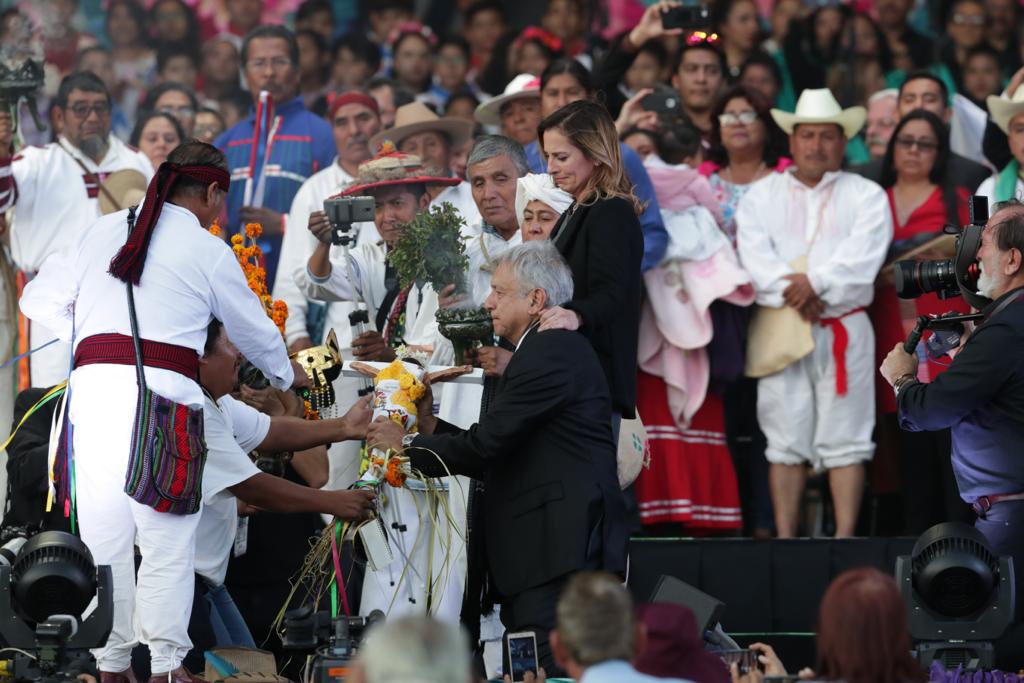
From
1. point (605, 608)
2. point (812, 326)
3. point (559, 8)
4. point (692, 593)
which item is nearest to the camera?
point (605, 608)

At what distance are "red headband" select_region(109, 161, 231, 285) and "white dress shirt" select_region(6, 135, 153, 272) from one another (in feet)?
8.54

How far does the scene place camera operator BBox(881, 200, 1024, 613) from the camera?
6066mm

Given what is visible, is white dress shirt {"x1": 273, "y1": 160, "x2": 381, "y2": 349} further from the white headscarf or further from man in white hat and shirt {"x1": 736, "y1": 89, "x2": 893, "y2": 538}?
man in white hat and shirt {"x1": 736, "y1": 89, "x2": 893, "y2": 538}

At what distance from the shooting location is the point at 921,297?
27.8ft

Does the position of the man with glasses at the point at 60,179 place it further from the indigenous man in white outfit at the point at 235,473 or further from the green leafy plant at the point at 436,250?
the green leafy plant at the point at 436,250

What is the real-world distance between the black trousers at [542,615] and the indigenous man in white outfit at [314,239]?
2532mm

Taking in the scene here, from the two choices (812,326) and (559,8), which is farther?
(559,8)

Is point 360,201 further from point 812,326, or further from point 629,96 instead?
point 629,96

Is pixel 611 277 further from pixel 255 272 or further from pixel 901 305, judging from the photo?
pixel 901 305

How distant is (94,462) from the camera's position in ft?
19.2

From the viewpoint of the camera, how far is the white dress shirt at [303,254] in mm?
8531

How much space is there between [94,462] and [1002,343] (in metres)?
3.20

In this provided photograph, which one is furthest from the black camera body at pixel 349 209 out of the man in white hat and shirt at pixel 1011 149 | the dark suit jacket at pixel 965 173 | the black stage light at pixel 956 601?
the dark suit jacket at pixel 965 173

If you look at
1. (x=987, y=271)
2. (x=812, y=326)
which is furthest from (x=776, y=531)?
(x=987, y=271)
